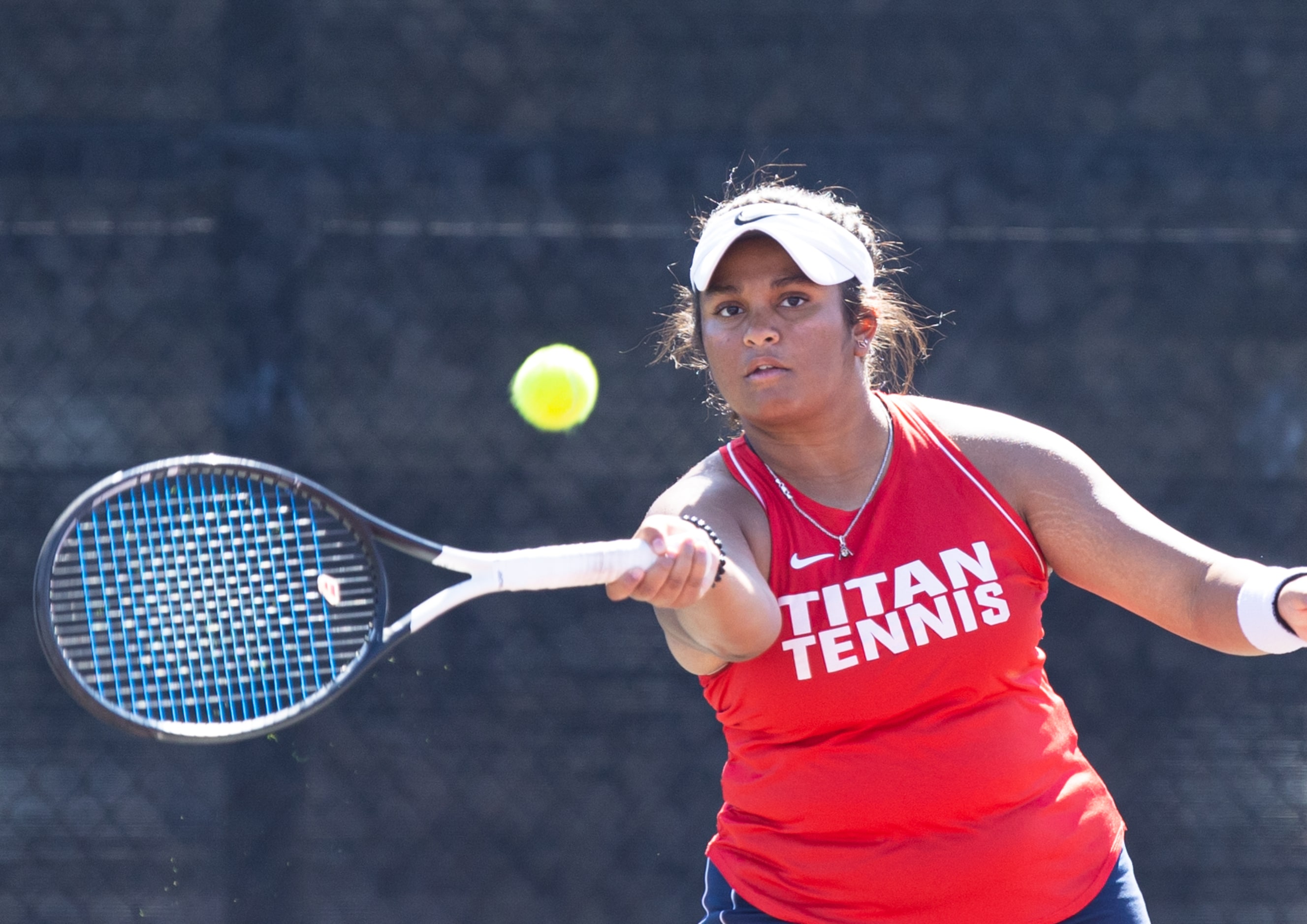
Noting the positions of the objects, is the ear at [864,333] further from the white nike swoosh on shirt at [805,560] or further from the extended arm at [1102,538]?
the white nike swoosh on shirt at [805,560]

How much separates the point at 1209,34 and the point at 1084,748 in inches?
55.3

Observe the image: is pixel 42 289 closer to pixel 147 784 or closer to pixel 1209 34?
pixel 147 784

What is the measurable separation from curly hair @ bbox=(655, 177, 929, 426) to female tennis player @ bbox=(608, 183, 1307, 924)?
0.19 ft

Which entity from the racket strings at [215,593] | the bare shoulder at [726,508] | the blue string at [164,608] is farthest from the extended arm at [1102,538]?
the blue string at [164,608]

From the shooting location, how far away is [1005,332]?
2561 mm

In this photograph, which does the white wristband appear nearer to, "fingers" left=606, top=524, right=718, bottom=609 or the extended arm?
the extended arm

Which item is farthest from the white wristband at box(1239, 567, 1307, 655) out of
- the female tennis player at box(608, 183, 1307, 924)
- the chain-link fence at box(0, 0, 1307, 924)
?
the chain-link fence at box(0, 0, 1307, 924)

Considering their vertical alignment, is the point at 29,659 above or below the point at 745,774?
above

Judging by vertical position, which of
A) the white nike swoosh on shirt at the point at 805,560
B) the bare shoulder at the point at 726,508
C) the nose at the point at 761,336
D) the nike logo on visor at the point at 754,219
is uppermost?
the nike logo on visor at the point at 754,219

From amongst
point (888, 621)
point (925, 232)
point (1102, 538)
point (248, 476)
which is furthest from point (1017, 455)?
point (925, 232)

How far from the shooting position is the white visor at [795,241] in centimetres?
159

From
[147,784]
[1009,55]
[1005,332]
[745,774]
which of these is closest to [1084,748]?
[1005,332]

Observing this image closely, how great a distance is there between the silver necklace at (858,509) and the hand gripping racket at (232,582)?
265 mm

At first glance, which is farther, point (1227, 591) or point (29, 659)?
point (29, 659)
